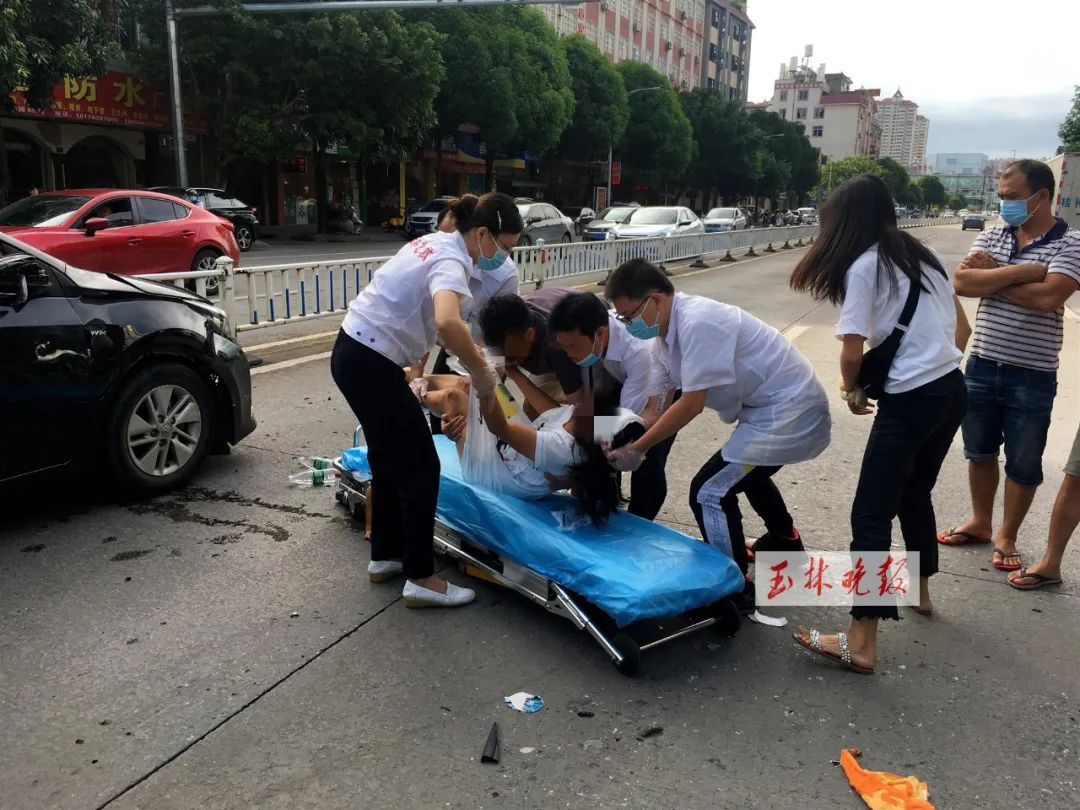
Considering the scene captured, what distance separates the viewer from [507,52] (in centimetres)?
3059

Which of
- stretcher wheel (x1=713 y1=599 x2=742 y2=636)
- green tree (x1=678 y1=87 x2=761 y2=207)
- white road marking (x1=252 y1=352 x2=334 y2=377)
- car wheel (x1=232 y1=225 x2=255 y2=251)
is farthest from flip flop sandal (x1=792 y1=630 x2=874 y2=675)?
green tree (x1=678 y1=87 x2=761 y2=207)

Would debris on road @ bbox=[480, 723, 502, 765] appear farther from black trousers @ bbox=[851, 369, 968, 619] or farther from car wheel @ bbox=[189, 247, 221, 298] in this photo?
car wheel @ bbox=[189, 247, 221, 298]

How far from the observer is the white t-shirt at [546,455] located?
10.6ft

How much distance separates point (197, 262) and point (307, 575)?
33.0 feet

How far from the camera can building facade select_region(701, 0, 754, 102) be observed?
7369cm

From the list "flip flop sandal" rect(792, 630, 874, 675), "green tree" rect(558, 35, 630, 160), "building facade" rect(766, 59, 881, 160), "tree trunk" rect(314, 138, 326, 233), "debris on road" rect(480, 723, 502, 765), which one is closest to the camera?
"debris on road" rect(480, 723, 502, 765)

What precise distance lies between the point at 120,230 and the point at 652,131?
3800cm

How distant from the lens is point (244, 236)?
2080 cm

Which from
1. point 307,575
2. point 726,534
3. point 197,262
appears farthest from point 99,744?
point 197,262

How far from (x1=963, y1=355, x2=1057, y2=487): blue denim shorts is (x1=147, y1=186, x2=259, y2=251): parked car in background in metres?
16.9

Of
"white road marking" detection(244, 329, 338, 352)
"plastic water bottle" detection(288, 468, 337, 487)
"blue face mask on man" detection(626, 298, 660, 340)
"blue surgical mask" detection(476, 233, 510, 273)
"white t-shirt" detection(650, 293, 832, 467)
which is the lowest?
"plastic water bottle" detection(288, 468, 337, 487)

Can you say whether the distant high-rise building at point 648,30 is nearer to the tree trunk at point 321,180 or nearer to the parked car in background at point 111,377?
the tree trunk at point 321,180

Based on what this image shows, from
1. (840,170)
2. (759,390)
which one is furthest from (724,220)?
(840,170)

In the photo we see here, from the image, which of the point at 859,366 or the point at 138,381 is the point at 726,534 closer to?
the point at 859,366
